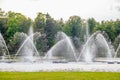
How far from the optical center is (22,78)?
2497 centimetres

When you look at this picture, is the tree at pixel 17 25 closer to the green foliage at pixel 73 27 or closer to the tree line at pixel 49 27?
the tree line at pixel 49 27

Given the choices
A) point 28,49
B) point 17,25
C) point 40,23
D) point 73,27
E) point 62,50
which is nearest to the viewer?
point 28,49

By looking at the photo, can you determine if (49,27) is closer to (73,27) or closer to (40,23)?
(40,23)

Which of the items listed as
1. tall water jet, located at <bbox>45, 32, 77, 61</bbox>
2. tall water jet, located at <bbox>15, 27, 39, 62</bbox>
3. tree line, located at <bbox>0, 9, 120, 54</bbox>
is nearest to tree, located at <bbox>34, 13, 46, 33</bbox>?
tree line, located at <bbox>0, 9, 120, 54</bbox>

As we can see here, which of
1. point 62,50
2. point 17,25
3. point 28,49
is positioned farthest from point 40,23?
point 28,49

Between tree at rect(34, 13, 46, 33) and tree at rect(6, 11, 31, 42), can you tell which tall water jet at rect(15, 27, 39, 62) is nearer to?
tree at rect(6, 11, 31, 42)

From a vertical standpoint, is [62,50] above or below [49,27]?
below

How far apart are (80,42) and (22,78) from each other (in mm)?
61771

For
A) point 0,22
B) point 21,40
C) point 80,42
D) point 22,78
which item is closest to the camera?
point 22,78

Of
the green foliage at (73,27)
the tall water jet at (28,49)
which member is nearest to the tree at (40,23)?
the green foliage at (73,27)

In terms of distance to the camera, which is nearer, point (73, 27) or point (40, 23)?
point (40, 23)

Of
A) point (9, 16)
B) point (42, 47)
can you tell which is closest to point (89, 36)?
point (42, 47)

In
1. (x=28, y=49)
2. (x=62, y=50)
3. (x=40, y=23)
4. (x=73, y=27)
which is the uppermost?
(x=40, y=23)

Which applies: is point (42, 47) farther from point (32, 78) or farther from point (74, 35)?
point (32, 78)
